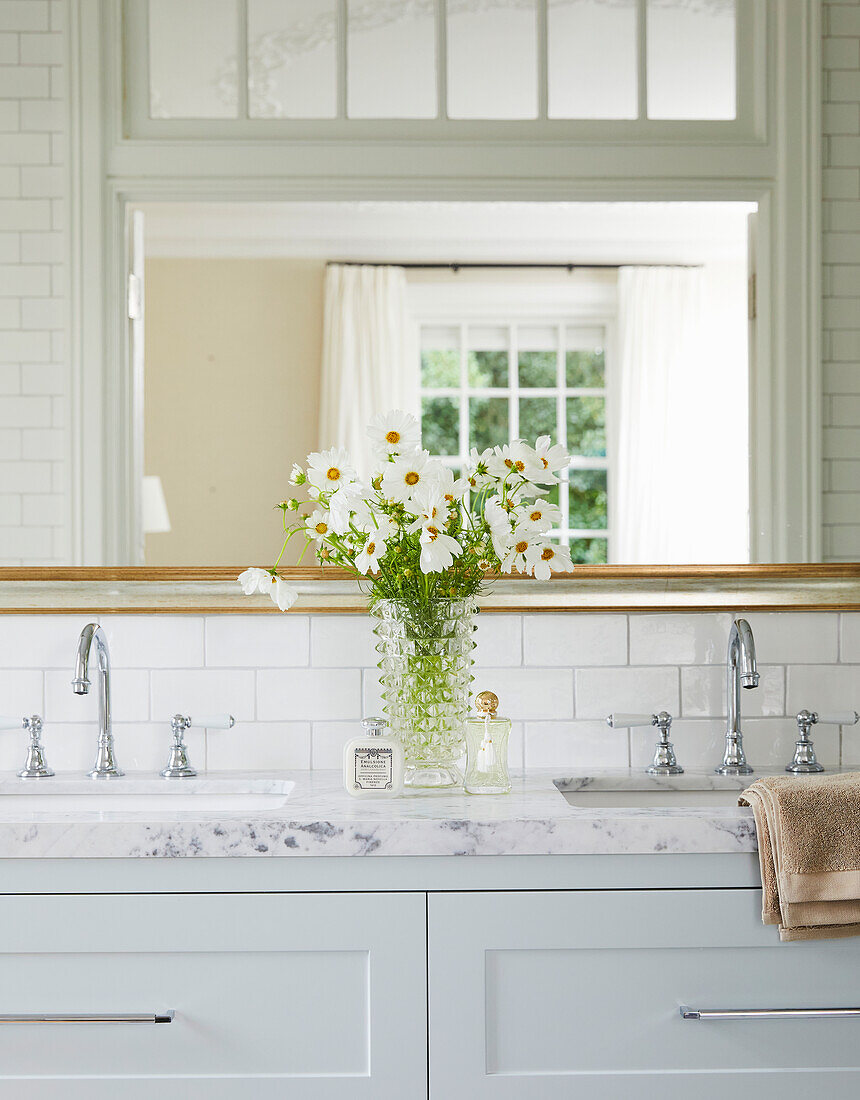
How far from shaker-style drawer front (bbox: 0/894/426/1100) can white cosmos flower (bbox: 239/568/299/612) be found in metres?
0.49

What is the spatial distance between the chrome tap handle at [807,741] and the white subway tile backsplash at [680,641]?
178 millimetres

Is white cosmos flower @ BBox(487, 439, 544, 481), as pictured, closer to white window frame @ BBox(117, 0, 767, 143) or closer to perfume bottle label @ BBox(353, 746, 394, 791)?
perfume bottle label @ BBox(353, 746, 394, 791)

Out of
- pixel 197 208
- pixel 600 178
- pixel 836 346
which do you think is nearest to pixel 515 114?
pixel 600 178

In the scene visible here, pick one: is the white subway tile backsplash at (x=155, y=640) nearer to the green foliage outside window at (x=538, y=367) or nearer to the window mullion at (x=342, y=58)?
the green foliage outside window at (x=538, y=367)

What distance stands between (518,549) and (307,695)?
1.58 ft

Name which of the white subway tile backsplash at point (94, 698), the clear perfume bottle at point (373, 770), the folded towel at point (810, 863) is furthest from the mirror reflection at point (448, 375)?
the folded towel at point (810, 863)

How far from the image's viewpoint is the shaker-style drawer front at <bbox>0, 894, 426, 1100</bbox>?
127cm

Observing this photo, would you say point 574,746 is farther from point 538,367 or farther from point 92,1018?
point 92,1018

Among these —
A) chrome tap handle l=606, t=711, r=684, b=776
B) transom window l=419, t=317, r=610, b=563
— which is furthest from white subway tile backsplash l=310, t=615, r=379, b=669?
chrome tap handle l=606, t=711, r=684, b=776

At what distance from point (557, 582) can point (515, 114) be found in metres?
0.87

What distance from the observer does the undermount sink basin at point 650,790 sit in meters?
1.67

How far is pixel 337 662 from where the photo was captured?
5.84 feet

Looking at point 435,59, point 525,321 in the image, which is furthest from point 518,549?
point 435,59

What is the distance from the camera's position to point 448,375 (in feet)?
5.88
